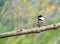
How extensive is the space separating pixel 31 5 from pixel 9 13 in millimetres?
349

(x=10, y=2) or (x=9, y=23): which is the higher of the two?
(x=10, y=2)

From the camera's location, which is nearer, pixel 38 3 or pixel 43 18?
pixel 43 18

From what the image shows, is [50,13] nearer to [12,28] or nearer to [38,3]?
[38,3]

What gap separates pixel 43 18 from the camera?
300 cm

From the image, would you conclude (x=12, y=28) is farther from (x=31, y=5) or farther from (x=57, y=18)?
(x=57, y=18)

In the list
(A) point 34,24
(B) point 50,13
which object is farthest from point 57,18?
(A) point 34,24

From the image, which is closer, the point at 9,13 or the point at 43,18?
the point at 43,18

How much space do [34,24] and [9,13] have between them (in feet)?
1.37

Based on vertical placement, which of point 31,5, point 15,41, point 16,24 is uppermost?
point 31,5

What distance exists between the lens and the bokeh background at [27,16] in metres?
3.20

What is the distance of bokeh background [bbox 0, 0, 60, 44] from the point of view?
3201mm

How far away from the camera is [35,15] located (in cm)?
326

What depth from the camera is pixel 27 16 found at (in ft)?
10.8

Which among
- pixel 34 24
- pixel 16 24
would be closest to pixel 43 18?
pixel 34 24
